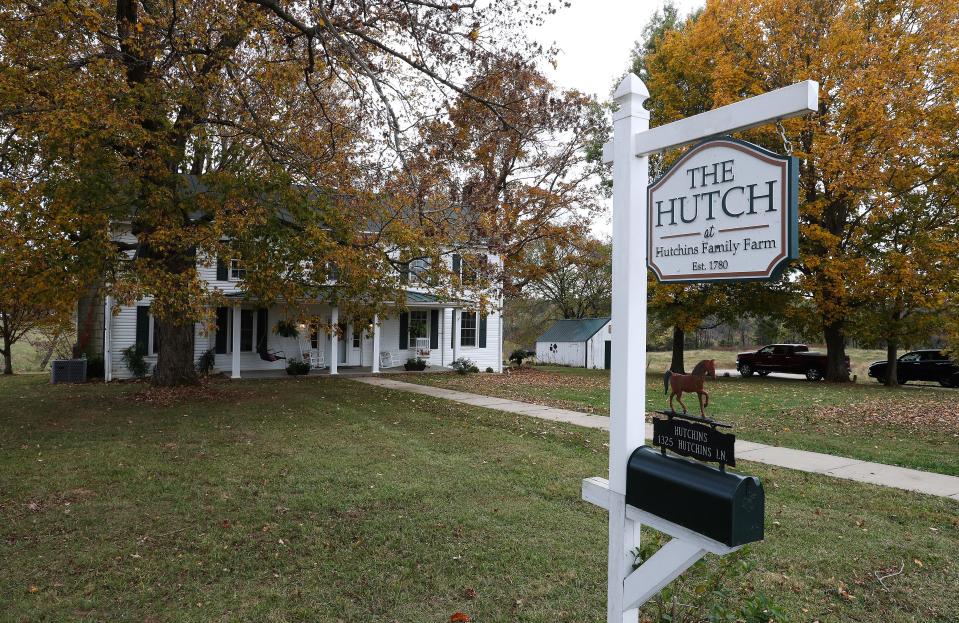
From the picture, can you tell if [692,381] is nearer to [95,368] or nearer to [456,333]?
[95,368]

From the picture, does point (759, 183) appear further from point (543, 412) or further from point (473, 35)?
point (543, 412)

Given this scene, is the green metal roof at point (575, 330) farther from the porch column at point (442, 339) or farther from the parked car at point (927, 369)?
the parked car at point (927, 369)

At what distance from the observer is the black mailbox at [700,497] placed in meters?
2.08

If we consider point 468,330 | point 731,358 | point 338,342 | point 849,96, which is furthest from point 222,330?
point 731,358

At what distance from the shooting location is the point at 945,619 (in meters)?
3.56

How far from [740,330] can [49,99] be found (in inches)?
1774

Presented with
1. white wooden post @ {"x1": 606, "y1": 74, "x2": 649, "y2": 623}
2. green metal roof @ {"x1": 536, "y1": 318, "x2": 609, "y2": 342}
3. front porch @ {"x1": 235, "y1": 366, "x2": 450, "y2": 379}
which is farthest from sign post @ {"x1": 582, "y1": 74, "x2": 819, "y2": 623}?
green metal roof @ {"x1": 536, "y1": 318, "x2": 609, "y2": 342}

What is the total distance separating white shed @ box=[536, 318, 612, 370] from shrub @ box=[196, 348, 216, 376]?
61.0ft

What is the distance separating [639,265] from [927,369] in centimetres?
2368

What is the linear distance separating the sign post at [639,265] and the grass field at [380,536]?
283mm

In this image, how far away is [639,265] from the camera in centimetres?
255

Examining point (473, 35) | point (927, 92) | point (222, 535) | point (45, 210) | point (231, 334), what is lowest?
point (222, 535)

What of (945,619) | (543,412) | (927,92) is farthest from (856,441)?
(927,92)

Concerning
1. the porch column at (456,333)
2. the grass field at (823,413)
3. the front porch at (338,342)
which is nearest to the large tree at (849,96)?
the grass field at (823,413)
